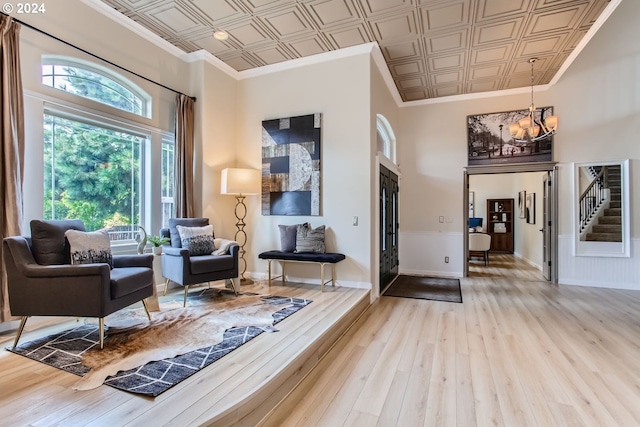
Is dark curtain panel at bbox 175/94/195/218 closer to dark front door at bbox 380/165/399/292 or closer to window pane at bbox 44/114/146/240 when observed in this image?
window pane at bbox 44/114/146/240

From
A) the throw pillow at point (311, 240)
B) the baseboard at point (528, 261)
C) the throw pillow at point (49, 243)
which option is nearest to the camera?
the throw pillow at point (49, 243)

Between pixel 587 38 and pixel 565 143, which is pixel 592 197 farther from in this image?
pixel 587 38

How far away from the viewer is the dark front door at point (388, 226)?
4981 mm

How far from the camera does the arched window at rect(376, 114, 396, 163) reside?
18.3 feet

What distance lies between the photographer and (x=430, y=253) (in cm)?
640

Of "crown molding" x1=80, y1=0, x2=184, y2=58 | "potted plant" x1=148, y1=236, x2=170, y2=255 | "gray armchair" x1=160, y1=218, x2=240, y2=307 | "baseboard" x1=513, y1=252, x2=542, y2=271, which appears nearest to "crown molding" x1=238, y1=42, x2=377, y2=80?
"crown molding" x1=80, y1=0, x2=184, y2=58

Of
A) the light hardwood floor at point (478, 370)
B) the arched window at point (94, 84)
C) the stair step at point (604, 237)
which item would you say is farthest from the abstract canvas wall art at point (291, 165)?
the stair step at point (604, 237)

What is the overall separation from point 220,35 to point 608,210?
6631 millimetres

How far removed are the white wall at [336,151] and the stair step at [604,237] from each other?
4036mm

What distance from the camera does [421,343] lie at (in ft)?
9.59

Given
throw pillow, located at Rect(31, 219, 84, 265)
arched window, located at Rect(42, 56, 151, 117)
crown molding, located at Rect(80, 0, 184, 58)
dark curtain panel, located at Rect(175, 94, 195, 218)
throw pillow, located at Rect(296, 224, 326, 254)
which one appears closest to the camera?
throw pillow, located at Rect(31, 219, 84, 265)

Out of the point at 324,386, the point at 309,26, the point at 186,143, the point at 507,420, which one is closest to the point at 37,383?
the point at 324,386

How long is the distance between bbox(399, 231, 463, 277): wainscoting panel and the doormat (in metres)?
0.37

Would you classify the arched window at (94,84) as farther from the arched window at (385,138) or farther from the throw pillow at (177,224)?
the arched window at (385,138)
